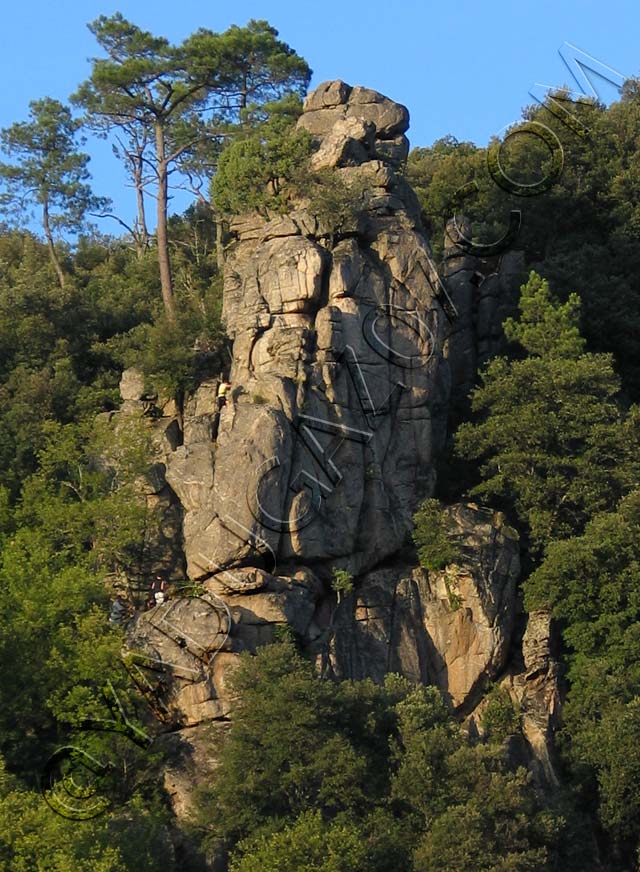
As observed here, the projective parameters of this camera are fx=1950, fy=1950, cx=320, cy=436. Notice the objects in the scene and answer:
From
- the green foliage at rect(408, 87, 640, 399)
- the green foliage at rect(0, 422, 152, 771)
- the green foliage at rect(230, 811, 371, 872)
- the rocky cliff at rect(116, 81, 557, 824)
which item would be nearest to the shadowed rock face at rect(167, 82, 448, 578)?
the rocky cliff at rect(116, 81, 557, 824)

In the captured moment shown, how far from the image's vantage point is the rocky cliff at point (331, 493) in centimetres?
4478

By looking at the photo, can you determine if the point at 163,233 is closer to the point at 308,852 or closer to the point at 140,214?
the point at 140,214

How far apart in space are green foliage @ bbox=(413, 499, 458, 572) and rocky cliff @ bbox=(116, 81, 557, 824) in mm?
383

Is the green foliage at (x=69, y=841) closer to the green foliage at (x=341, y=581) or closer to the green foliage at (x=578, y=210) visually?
the green foliage at (x=341, y=581)

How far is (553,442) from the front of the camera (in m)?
50.9

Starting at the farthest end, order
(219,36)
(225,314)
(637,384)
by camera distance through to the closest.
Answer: (219,36), (637,384), (225,314)

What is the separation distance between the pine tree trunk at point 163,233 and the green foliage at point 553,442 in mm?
11365

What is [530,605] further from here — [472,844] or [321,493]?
[472,844]

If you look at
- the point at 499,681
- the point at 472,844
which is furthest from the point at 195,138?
the point at 472,844

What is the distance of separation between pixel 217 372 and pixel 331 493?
7037 mm

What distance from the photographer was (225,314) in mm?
52062

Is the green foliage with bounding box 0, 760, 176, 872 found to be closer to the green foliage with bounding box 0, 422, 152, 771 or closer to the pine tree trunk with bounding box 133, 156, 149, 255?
the green foliage with bounding box 0, 422, 152, 771

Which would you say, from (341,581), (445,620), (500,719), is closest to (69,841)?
(341,581)

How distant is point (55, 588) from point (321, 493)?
22.0 feet
